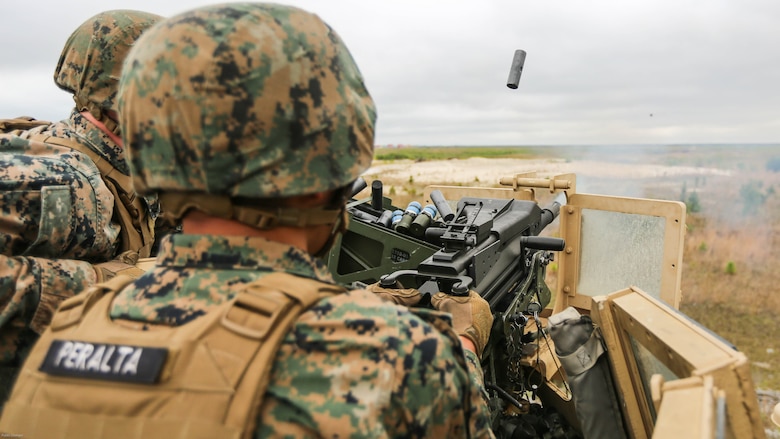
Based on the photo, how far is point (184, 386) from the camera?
47.8 inches

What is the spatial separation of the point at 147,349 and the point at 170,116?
1.83 ft

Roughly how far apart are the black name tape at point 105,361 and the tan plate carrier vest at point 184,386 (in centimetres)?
1

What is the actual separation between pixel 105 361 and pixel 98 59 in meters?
2.29

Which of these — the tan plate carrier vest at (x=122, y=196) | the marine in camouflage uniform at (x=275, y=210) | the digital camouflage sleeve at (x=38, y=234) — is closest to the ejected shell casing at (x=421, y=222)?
the tan plate carrier vest at (x=122, y=196)

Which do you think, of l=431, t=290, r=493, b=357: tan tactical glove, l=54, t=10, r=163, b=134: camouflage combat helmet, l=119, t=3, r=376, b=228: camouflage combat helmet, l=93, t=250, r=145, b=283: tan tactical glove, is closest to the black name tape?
l=119, t=3, r=376, b=228: camouflage combat helmet

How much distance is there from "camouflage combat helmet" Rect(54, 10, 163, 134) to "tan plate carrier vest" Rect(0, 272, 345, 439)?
2004 millimetres

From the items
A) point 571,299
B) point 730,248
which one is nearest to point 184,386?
point 571,299

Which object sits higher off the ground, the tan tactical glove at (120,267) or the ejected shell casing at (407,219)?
the tan tactical glove at (120,267)

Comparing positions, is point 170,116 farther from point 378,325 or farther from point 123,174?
point 123,174

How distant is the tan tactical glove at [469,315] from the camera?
8.98 ft

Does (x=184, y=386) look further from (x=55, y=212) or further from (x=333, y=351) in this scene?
(x=55, y=212)

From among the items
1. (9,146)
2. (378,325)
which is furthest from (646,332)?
(9,146)

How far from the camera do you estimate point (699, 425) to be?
151cm

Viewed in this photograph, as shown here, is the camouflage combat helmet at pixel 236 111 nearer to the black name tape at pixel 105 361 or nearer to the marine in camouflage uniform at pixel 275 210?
the marine in camouflage uniform at pixel 275 210
